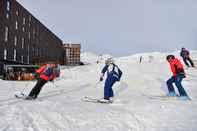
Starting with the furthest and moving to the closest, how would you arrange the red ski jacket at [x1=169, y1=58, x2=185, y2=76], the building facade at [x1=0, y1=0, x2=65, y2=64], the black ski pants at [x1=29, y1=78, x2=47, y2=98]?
the building facade at [x1=0, y1=0, x2=65, y2=64] < the red ski jacket at [x1=169, y1=58, x2=185, y2=76] < the black ski pants at [x1=29, y1=78, x2=47, y2=98]

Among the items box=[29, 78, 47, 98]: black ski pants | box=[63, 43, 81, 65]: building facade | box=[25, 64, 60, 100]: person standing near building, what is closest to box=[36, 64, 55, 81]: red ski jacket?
box=[25, 64, 60, 100]: person standing near building

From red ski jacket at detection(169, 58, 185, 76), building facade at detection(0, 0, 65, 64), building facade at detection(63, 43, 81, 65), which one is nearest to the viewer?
red ski jacket at detection(169, 58, 185, 76)

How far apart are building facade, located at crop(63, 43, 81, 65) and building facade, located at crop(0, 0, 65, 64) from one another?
9374mm

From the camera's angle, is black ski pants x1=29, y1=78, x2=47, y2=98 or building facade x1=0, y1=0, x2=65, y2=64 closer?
black ski pants x1=29, y1=78, x2=47, y2=98

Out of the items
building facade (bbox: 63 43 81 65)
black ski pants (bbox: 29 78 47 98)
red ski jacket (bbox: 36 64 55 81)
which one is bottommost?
black ski pants (bbox: 29 78 47 98)

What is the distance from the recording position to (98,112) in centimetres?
823

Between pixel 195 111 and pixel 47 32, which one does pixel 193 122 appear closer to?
pixel 195 111

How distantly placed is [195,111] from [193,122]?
1657mm

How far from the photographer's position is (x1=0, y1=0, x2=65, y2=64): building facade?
46.6 meters

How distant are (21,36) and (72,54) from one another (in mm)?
32407

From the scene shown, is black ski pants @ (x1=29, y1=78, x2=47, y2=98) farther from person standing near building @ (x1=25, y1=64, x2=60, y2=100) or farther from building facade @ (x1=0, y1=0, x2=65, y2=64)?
building facade @ (x1=0, y1=0, x2=65, y2=64)

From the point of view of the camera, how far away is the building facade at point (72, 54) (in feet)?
276

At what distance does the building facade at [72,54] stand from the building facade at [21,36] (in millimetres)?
9374

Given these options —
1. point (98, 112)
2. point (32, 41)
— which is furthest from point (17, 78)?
point (32, 41)
